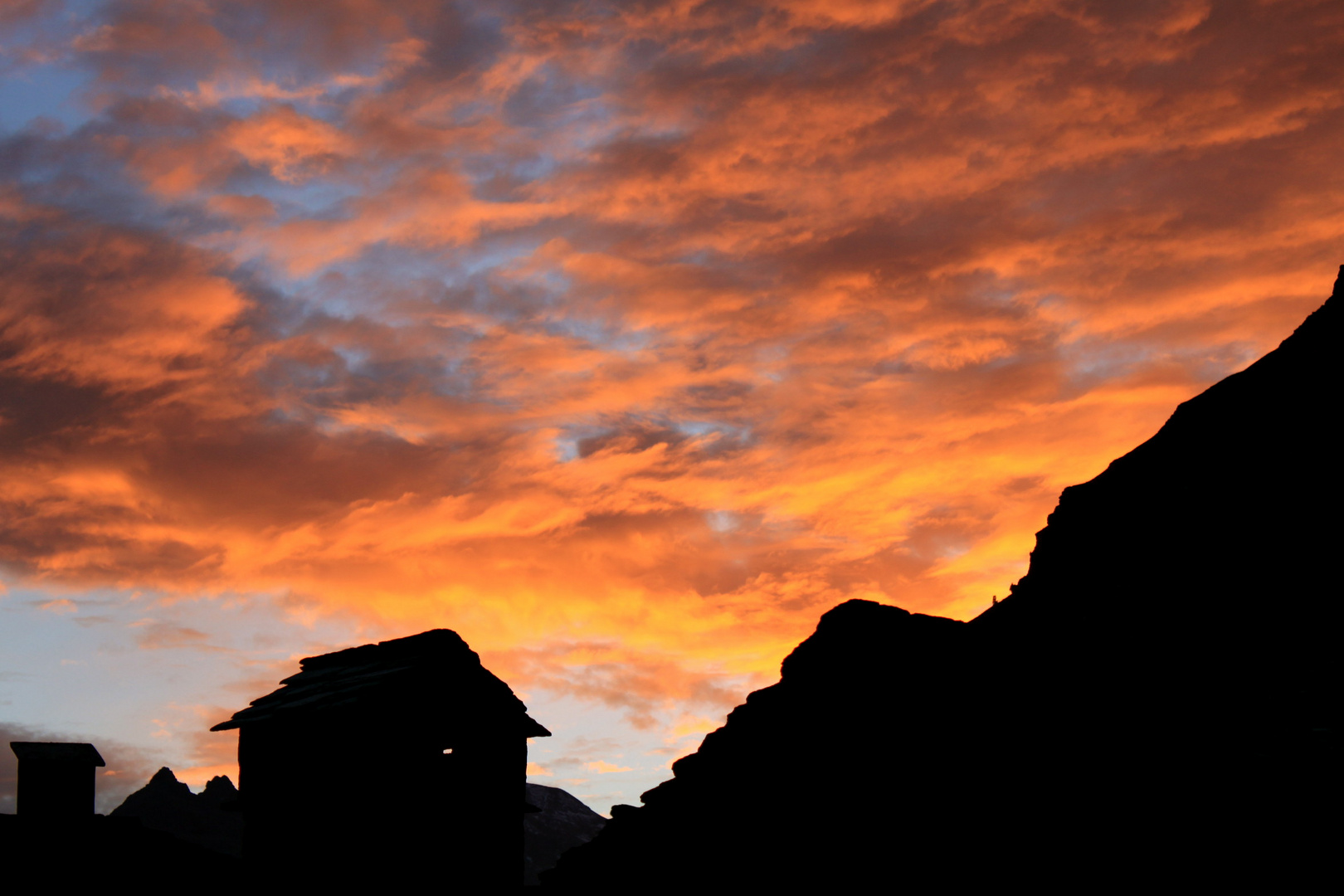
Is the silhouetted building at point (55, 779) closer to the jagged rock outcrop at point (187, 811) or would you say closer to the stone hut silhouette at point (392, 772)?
the stone hut silhouette at point (392, 772)

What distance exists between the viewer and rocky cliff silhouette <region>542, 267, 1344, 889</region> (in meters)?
8.36

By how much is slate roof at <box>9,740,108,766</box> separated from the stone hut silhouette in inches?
150

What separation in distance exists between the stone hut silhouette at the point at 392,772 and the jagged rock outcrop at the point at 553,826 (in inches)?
3332

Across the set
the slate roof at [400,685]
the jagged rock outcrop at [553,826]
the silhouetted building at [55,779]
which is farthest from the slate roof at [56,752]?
the jagged rock outcrop at [553,826]

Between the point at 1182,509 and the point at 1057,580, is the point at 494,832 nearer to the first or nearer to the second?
the point at 1057,580

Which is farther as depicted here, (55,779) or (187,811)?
(187,811)

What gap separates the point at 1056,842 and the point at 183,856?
631 inches

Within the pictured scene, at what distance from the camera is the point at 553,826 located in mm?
113938

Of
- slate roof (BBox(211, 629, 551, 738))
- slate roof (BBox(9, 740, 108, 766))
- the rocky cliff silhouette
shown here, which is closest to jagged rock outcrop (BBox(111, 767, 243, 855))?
slate roof (BBox(211, 629, 551, 738))

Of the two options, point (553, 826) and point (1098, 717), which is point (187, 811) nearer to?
point (553, 826)

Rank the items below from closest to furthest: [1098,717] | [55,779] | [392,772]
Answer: [1098,717], [55,779], [392,772]

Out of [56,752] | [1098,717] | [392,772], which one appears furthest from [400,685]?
[1098,717]

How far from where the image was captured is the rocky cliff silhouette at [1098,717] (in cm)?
836

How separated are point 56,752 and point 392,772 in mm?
6281
